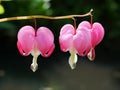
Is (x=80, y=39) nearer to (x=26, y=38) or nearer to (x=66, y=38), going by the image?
(x=66, y=38)

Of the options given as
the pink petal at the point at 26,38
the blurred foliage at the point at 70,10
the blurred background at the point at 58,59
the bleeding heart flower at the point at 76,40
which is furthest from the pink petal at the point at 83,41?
the blurred foliage at the point at 70,10

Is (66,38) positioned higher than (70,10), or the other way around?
(66,38)

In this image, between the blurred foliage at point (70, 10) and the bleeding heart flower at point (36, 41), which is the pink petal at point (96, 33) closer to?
the bleeding heart flower at point (36, 41)

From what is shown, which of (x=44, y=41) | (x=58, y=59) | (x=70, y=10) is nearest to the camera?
(x=44, y=41)

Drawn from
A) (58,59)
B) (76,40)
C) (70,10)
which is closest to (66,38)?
(76,40)

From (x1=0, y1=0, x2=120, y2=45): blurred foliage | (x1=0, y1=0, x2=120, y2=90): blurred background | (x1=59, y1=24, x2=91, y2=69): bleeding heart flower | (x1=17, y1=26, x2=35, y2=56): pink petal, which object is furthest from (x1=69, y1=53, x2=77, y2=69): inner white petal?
(x1=0, y1=0, x2=120, y2=45): blurred foliage

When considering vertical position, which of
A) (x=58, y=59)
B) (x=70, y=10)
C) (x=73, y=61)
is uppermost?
(x=73, y=61)

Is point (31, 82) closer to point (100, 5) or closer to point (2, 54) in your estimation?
point (2, 54)
